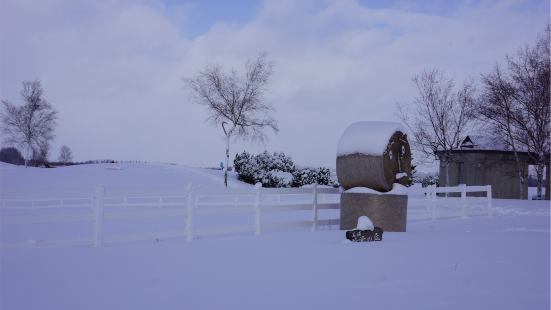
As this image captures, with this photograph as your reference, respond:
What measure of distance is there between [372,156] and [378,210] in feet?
4.35

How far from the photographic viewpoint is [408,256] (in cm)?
636

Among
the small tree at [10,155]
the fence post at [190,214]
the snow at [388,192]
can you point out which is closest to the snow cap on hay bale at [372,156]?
the snow at [388,192]

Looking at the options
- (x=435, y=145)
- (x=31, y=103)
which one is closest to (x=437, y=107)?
(x=435, y=145)

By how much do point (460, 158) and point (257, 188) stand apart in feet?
83.7

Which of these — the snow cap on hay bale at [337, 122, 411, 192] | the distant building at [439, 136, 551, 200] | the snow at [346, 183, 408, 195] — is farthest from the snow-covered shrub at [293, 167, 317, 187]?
the snow at [346, 183, 408, 195]

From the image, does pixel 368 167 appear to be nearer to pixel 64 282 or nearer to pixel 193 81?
pixel 64 282

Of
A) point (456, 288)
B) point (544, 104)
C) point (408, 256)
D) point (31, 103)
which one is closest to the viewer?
point (456, 288)

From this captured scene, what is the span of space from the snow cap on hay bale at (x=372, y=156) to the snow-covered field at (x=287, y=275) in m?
2.10

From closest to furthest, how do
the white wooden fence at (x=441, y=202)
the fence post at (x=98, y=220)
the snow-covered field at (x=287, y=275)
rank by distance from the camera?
the snow-covered field at (x=287, y=275) → the fence post at (x=98, y=220) → the white wooden fence at (x=441, y=202)

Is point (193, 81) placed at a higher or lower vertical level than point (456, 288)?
higher

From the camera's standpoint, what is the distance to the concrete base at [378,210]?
33.5 ft

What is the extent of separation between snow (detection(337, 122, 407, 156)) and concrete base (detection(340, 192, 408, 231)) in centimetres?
111

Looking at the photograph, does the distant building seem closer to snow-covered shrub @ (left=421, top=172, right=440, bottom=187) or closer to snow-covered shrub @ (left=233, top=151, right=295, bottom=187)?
snow-covered shrub @ (left=421, top=172, right=440, bottom=187)

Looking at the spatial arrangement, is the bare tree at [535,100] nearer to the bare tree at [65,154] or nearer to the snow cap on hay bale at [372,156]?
the snow cap on hay bale at [372,156]
